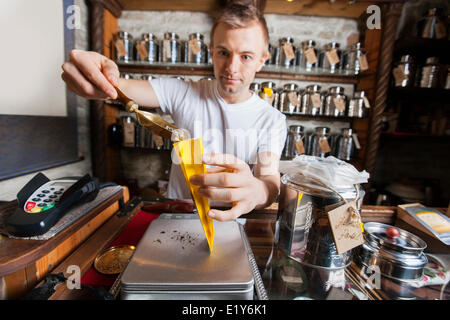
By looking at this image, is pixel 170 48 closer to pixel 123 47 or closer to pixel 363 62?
pixel 123 47

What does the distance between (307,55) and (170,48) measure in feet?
3.92

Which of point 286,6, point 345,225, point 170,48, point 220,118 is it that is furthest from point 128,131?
point 345,225

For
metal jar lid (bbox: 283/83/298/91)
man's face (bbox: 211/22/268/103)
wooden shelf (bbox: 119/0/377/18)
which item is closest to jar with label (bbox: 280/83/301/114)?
metal jar lid (bbox: 283/83/298/91)

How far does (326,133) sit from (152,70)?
5.69 feet

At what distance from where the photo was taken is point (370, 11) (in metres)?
1.95

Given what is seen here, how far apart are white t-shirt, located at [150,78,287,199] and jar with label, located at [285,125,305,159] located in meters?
0.82

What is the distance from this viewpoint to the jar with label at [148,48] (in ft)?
6.35

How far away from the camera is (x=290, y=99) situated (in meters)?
1.93

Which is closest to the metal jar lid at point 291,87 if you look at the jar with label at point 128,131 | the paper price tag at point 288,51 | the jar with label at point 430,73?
the paper price tag at point 288,51

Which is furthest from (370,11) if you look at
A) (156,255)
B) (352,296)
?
(156,255)

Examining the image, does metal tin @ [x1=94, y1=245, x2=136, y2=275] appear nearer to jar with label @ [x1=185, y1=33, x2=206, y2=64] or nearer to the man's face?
the man's face

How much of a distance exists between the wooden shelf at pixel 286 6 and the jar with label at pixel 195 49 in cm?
39

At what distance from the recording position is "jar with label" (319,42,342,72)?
1910 mm
